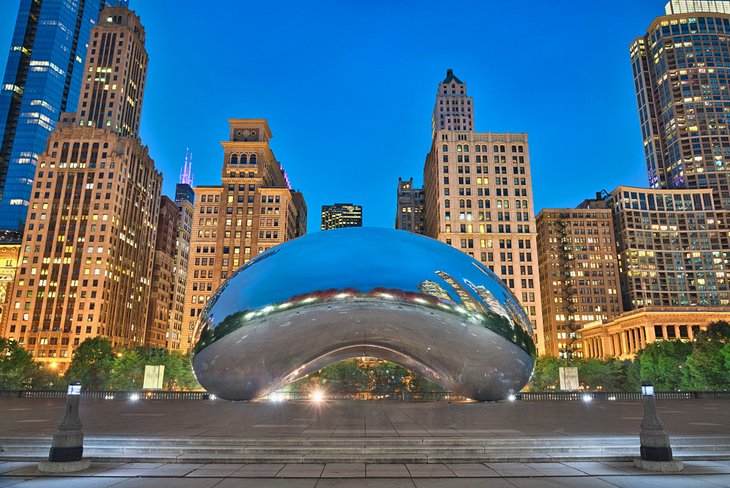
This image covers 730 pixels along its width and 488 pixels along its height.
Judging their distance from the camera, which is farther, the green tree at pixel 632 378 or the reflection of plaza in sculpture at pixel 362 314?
the green tree at pixel 632 378

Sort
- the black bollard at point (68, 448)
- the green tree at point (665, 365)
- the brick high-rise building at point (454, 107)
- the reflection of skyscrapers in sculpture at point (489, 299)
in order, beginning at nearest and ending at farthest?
the black bollard at point (68, 448) → the reflection of skyscrapers in sculpture at point (489, 299) → the green tree at point (665, 365) → the brick high-rise building at point (454, 107)

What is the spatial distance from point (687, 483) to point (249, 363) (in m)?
11.2

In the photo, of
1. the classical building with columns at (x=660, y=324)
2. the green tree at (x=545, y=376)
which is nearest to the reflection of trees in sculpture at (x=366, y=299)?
the green tree at (x=545, y=376)

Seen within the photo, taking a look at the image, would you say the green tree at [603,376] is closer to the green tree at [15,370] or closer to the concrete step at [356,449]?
the concrete step at [356,449]

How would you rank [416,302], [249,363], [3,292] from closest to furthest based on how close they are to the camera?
[416,302]
[249,363]
[3,292]

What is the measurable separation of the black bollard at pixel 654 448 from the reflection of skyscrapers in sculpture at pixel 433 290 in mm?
5698

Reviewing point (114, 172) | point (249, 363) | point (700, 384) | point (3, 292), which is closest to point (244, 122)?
point (114, 172)

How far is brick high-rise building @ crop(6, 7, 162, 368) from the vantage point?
378 ft

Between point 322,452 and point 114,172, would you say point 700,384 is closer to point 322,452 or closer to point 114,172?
point 322,452

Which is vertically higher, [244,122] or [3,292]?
[244,122]

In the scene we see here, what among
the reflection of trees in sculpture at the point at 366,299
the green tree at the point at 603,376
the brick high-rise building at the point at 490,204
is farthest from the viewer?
the brick high-rise building at the point at 490,204

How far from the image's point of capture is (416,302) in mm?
13359

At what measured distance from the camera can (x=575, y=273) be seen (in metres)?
162

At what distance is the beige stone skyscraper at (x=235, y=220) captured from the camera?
4596 inches
